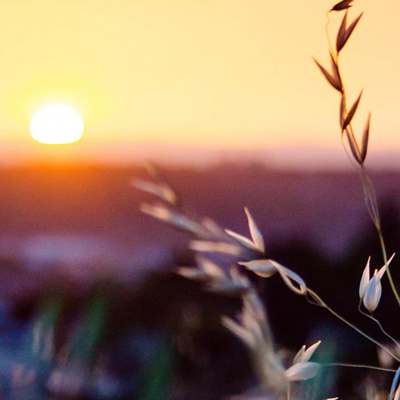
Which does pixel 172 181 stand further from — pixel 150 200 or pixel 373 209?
pixel 373 209

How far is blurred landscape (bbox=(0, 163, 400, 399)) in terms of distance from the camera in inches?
27.5

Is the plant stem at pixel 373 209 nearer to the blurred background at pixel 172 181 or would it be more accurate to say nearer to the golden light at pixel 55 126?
the blurred background at pixel 172 181

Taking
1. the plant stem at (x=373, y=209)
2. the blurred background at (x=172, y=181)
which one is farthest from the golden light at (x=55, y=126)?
the plant stem at (x=373, y=209)

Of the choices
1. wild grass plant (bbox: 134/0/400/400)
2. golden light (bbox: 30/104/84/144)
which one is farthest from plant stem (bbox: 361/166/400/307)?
golden light (bbox: 30/104/84/144)

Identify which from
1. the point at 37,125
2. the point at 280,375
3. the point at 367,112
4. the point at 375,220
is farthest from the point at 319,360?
the point at 37,125

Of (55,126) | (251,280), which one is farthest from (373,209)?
(55,126)

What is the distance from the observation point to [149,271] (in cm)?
71

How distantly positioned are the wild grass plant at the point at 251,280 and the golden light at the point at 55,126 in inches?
4.1

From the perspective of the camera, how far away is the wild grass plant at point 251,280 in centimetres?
71

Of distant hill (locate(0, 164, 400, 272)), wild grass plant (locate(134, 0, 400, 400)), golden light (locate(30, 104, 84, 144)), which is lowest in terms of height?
wild grass plant (locate(134, 0, 400, 400))

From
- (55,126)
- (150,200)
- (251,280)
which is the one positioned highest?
(55,126)

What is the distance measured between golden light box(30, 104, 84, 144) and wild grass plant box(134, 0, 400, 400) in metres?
0.10

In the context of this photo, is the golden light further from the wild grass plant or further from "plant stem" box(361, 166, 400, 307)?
"plant stem" box(361, 166, 400, 307)

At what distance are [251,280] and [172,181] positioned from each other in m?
0.16
